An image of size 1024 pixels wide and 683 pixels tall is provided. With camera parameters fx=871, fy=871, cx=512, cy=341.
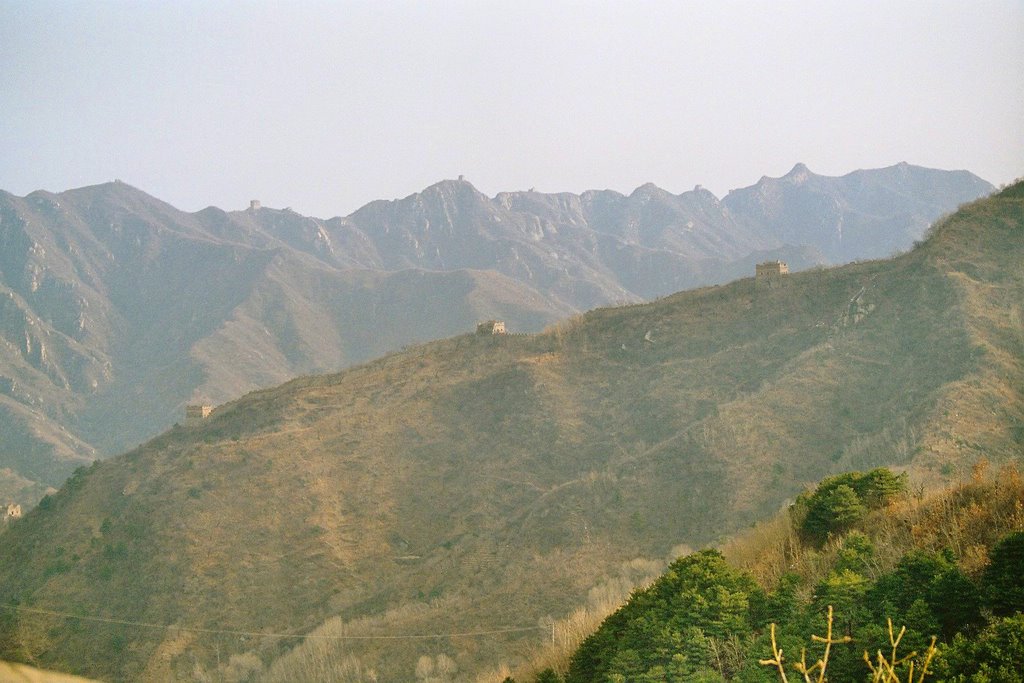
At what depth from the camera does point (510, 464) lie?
4322 cm

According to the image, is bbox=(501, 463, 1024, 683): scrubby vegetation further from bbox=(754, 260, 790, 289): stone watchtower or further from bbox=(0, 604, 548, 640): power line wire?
bbox=(754, 260, 790, 289): stone watchtower

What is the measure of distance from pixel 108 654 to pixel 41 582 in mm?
7799

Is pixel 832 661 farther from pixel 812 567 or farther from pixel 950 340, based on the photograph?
pixel 950 340

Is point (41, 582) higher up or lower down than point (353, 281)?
lower down

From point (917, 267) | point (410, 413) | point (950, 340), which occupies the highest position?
point (917, 267)

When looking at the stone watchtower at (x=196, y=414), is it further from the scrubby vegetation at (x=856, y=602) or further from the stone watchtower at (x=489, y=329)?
the scrubby vegetation at (x=856, y=602)

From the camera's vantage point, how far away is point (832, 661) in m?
7.36

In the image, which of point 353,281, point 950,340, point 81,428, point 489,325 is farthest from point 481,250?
point 950,340

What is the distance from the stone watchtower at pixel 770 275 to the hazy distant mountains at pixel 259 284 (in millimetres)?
67926

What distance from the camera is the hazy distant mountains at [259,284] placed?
384 ft

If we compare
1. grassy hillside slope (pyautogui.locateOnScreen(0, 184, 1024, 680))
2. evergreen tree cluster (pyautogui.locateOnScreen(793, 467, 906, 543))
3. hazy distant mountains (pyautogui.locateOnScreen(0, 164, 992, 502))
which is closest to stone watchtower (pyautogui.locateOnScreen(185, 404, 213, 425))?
grassy hillside slope (pyautogui.locateOnScreen(0, 184, 1024, 680))

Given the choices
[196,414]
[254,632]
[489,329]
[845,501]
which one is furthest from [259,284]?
[845,501]

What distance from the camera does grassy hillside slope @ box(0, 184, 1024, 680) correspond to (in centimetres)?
2961

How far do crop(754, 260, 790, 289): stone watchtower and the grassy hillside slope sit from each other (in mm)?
869
